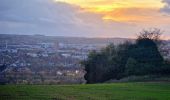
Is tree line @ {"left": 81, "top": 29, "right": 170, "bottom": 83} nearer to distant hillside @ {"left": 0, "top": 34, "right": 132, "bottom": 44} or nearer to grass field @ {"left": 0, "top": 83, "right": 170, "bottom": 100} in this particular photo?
distant hillside @ {"left": 0, "top": 34, "right": 132, "bottom": 44}

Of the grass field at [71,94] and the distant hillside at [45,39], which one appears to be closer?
the grass field at [71,94]

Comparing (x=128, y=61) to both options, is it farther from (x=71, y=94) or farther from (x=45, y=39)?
(x=71, y=94)

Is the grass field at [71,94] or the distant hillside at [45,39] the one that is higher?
the distant hillside at [45,39]

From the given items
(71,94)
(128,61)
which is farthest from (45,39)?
(71,94)

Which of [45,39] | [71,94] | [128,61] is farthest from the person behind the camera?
[45,39]

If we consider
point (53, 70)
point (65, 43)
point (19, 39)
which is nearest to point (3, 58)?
point (53, 70)

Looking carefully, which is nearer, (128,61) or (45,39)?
(128,61)

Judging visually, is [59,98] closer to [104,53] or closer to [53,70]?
[53,70]

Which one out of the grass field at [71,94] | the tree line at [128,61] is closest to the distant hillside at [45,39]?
the tree line at [128,61]

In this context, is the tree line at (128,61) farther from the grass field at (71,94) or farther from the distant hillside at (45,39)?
the grass field at (71,94)
